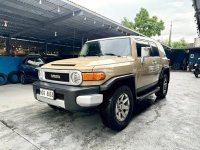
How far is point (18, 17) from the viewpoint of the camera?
9664 mm

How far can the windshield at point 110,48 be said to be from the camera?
399 cm

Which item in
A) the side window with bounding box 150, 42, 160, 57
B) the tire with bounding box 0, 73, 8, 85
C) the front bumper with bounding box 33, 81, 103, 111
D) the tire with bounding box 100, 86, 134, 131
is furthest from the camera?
the tire with bounding box 0, 73, 8, 85

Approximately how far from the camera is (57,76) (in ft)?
11.2

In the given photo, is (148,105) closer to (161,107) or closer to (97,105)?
(161,107)

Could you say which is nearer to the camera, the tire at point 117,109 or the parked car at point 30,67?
the tire at point 117,109

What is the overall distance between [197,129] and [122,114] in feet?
5.02

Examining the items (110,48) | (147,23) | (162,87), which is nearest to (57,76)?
(110,48)

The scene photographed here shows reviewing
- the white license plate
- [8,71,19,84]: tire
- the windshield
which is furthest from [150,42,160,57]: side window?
[8,71,19,84]: tire

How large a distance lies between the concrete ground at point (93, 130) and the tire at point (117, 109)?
7.5 inches

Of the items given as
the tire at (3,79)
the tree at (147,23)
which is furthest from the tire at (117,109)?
the tree at (147,23)

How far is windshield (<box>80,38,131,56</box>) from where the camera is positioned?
3.99 meters

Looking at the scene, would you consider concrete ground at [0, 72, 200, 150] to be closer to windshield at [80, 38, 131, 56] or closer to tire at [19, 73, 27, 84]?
windshield at [80, 38, 131, 56]

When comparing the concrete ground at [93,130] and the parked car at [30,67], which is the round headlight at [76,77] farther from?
the parked car at [30,67]

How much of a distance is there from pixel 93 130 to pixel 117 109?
63cm
